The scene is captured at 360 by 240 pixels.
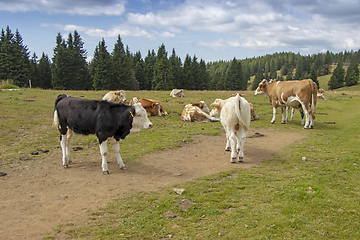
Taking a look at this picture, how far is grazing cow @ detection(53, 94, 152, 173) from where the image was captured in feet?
24.1

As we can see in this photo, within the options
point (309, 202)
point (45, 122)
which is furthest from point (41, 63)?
point (309, 202)

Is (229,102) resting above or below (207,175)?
above

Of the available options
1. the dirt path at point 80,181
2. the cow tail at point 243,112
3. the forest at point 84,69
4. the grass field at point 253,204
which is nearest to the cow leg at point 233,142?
the dirt path at point 80,181

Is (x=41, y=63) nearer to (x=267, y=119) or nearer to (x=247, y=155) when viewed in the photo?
(x=267, y=119)

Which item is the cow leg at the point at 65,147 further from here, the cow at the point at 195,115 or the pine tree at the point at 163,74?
the pine tree at the point at 163,74

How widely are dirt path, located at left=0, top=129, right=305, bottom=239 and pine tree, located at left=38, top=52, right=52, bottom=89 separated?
63161 millimetres

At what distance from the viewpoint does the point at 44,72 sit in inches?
2477

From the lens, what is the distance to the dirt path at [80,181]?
4844 millimetres

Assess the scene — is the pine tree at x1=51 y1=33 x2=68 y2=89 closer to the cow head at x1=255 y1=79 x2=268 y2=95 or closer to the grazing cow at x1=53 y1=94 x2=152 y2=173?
the cow head at x1=255 y1=79 x2=268 y2=95

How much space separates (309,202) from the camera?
16.8 feet

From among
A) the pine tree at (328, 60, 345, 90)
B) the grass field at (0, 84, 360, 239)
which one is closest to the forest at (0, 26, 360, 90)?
the grass field at (0, 84, 360, 239)

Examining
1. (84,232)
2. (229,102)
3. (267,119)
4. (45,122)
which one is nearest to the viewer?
(84,232)

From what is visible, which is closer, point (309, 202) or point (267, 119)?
point (309, 202)

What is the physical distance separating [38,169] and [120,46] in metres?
65.2
